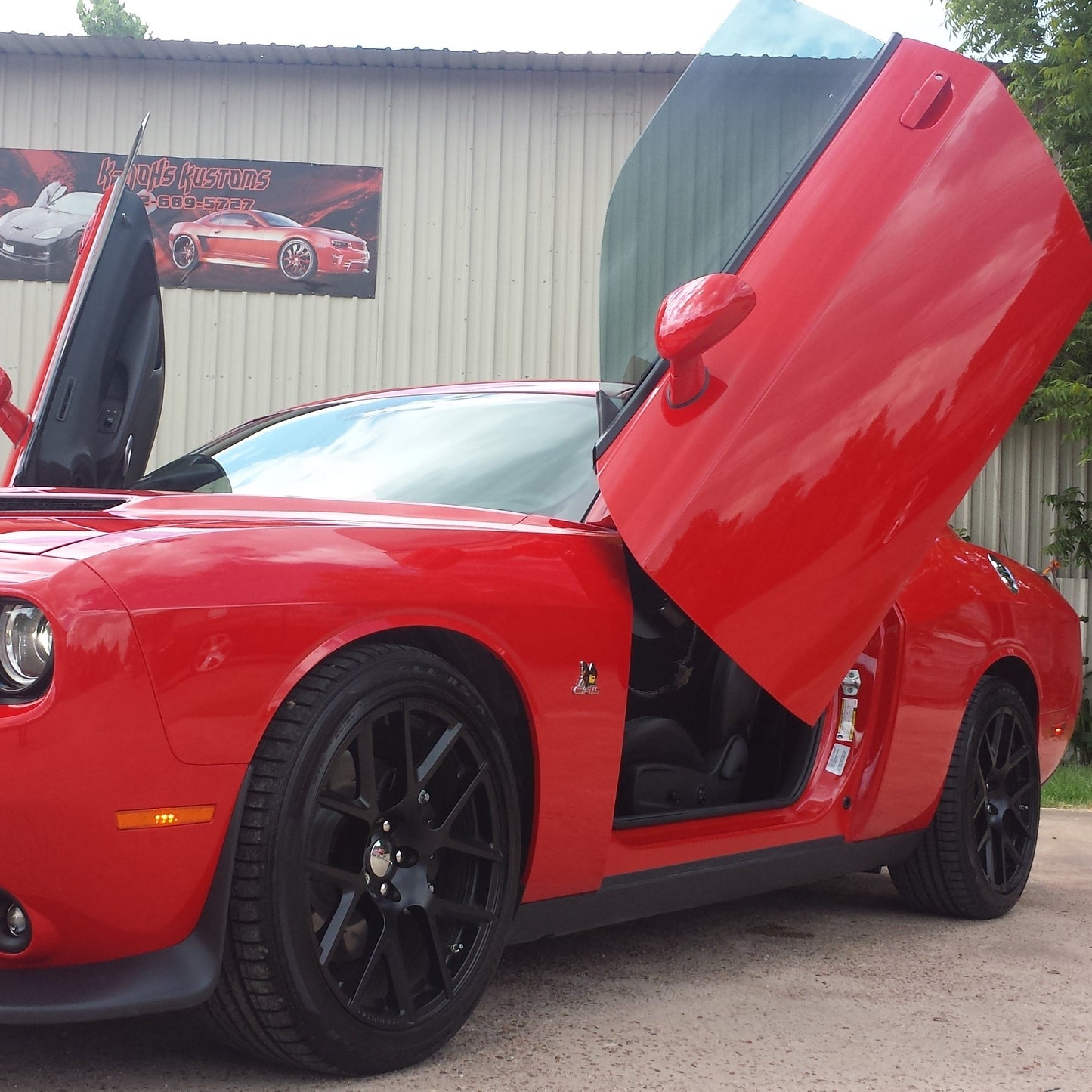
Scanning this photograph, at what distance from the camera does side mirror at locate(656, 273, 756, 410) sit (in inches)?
107

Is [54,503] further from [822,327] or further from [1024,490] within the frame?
[1024,490]

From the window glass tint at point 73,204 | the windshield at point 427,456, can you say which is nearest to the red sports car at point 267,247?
the window glass tint at point 73,204

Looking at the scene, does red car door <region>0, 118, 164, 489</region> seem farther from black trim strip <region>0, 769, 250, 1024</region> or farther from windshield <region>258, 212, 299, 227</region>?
windshield <region>258, 212, 299, 227</region>

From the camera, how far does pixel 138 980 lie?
2061 millimetres

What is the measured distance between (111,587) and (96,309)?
1586mm

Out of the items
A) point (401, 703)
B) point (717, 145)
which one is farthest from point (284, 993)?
point (717, 145)

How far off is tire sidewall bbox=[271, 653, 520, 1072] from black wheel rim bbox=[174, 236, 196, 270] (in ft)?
27.2

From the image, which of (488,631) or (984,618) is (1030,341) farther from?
(488,631)

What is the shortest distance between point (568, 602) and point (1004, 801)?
222 centimetres

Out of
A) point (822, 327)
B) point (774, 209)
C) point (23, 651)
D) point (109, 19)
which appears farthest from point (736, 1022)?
point (109, 19)

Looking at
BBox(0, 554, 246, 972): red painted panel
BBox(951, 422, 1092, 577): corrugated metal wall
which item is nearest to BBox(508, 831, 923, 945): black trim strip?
BBox(0, 554, 246, 972): red painted panel

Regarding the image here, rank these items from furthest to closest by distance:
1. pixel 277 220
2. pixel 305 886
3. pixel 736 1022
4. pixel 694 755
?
pixel 277 220
pixel 694 755
pixel 736 1022
pixel 305 886

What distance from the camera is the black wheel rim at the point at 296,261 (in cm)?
1002

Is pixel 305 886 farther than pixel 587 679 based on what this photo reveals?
No
